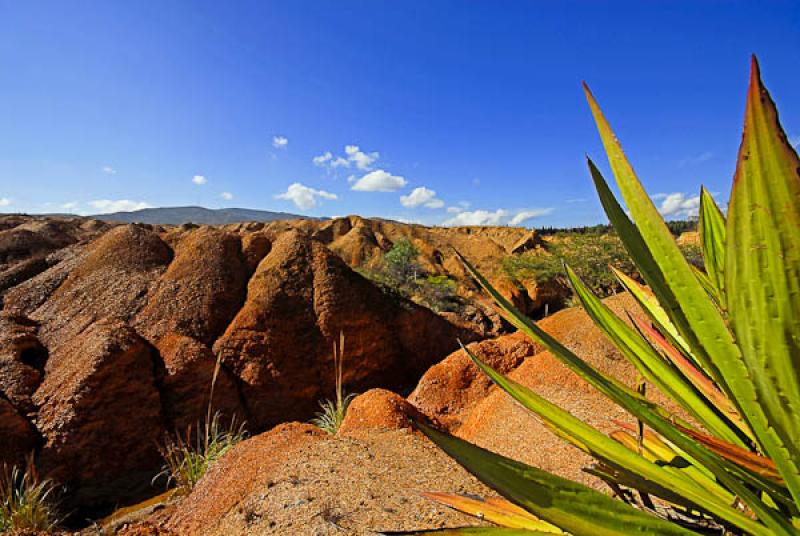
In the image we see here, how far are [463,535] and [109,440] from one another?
6159 millimetres

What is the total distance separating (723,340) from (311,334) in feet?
25.0

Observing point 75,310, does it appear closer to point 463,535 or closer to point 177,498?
point 177,498

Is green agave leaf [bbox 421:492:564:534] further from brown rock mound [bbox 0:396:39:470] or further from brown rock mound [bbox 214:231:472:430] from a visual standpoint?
brown rock mound [bbox 214:231:472:430]

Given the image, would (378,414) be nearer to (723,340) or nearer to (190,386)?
(723,340)

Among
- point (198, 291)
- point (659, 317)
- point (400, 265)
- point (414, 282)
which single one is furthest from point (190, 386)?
point (400, 265)

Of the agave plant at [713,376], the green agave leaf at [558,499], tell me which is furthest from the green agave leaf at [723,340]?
the green agave leaf at [558,499]

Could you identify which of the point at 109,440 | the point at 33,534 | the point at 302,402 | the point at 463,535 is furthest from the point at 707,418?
the point at 302,402

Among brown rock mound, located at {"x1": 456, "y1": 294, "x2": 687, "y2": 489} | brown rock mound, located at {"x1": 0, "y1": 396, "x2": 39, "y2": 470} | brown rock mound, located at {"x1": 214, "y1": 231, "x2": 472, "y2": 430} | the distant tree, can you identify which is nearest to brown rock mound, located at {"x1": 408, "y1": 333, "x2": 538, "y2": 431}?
brown rock mound, located at {"x1": 456, "y1": 294, "x2": 687, "y2": 489}

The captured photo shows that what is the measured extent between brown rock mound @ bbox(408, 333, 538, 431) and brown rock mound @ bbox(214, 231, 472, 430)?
264 centimetres

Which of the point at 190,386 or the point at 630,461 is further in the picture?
the point at 190,386

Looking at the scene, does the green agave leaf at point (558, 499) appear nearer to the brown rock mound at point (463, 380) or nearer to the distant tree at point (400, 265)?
the brown rock mound at point (463, 380)

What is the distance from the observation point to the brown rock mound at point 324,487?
2.16 m

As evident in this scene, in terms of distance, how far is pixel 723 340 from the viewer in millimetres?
553

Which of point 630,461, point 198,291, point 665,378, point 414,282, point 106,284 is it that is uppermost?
point 665,378
